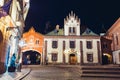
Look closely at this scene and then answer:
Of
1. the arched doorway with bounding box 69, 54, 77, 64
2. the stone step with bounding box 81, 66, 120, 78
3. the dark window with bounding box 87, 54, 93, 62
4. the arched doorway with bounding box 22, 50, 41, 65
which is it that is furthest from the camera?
the arched doorway with bounding box 22, 50, 41, 65

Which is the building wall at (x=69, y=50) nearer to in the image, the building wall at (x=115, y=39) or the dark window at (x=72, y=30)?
the dark window at (x=72, y=30)

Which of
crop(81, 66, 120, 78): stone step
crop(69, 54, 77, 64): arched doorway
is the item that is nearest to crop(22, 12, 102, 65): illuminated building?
crop(69, 54, 77, 64): arched doorway

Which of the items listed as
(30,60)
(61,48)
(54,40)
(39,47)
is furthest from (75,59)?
(30,60)

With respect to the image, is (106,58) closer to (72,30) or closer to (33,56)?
(72,30)

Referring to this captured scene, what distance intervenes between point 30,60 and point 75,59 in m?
12.2

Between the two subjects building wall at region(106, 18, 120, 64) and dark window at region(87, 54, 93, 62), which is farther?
dark window at region(87, 54, 93, 62)

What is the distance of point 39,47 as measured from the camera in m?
39.5

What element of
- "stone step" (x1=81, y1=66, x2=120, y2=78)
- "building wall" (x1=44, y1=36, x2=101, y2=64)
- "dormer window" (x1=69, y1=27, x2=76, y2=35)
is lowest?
"stone step" (x1=81, y1=66, x2=120, y2=78)

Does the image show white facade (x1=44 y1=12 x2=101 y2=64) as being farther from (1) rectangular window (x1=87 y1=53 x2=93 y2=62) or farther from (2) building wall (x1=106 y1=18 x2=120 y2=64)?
(2) building wall (x1=106 y1=18 x2=120 y2=64)

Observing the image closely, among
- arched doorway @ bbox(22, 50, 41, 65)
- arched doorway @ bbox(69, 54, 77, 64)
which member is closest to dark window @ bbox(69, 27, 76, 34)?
arched doorway @ bbox(69, 54, 77, 64)

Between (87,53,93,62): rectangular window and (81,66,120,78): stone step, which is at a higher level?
(87,53,93,62): rectangular window

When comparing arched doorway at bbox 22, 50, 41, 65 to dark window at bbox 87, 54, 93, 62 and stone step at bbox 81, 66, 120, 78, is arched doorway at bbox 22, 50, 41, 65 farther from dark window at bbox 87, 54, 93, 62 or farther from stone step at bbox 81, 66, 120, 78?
stone step at bbox 81, 66, 120, 78

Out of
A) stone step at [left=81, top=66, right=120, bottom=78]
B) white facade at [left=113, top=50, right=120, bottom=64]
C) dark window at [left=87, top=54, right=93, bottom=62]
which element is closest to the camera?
stone step at [left=81, top=66, right=120, bottom=78]

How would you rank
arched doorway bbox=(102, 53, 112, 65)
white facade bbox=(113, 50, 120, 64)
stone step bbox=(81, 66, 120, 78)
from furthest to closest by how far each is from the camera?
1. arched doorway bbox=(102, 53, 112, 65)
2. white facade bbox=(113, 50, 120, 64)
3. stone step bbox=(81, 66, 120, 78)
